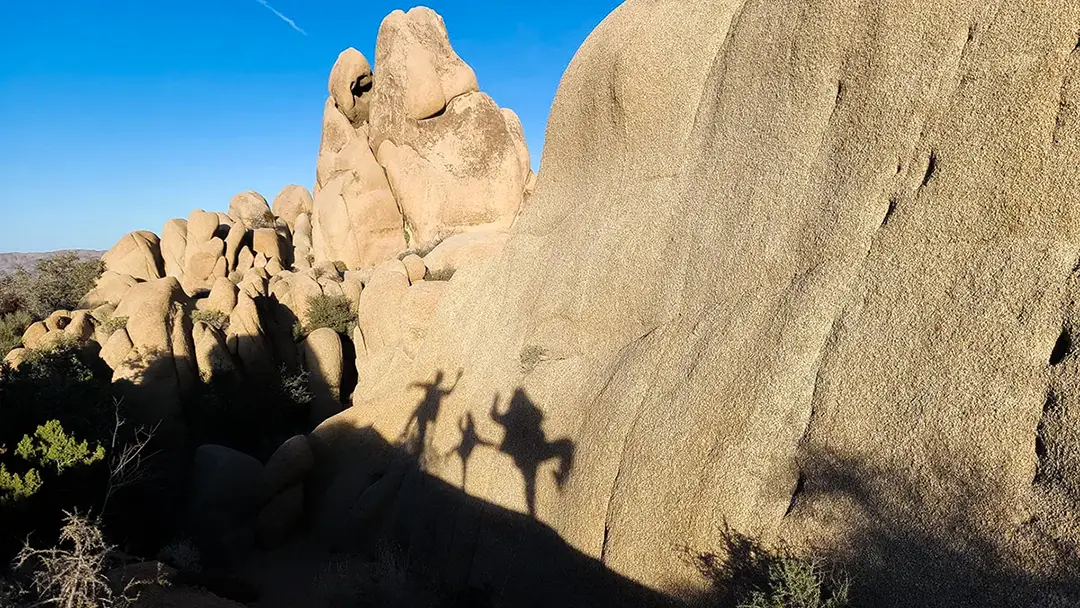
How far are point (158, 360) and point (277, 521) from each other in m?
5.82

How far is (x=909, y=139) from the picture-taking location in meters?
5.42

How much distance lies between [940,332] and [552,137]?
7180mm

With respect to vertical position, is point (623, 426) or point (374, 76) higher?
point (374, 76)

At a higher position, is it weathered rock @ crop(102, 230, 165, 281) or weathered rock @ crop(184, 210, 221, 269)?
weathered rock @ crop(184, 210, 221, 269)

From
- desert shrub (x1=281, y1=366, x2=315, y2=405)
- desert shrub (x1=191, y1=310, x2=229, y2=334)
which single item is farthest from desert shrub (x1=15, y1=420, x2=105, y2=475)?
desert shrub (x1=191, y1=310, x2=229, y2=334)

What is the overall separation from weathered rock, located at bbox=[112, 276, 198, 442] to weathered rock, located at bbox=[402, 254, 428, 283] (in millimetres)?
5818

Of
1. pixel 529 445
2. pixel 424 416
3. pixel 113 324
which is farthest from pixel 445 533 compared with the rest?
pixel 113 324

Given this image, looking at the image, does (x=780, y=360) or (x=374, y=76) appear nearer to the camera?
(x=780, y=360)

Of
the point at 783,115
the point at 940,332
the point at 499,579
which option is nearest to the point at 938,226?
the point at 940,332

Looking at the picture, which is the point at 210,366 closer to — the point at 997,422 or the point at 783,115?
the point at 783,115

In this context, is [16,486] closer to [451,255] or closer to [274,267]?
[451,255]

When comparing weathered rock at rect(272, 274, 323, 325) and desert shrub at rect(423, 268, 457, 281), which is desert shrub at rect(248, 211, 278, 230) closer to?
weathered rock at rect(272, 274, 323, 325)

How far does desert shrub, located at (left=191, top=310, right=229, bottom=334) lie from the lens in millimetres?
18500

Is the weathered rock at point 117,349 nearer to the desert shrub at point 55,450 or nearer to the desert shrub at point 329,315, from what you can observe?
the desert shrub at point 329,315
